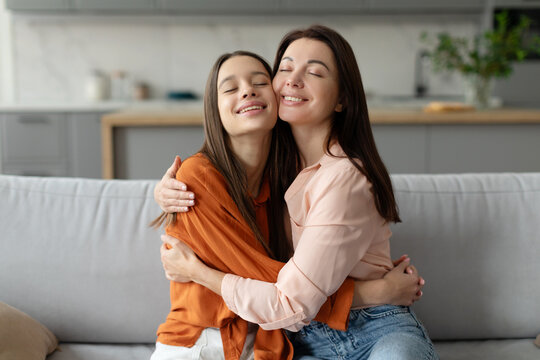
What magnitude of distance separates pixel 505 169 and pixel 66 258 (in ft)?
8.70

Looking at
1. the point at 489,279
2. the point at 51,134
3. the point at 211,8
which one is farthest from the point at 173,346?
the point at 211,8

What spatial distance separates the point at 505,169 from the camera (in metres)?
3.35

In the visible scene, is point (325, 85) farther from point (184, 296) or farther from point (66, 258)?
point (66, 258)

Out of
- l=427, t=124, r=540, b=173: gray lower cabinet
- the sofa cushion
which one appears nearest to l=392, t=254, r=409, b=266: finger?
the sofa cushion

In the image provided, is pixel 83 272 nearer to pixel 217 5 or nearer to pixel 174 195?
pixel 174 195

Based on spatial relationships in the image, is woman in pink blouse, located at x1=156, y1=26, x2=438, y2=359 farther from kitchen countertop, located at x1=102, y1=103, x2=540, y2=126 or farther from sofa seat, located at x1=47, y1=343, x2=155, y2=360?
kitchen countertop, located at x1=102, y1=103, x2=540, y2=126

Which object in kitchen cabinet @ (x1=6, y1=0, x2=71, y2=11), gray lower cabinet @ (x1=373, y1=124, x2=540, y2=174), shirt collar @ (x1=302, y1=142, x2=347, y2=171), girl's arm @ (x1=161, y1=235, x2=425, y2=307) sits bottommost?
girl's arm @ (x1=161, y1=235, x2=425, y2=307)

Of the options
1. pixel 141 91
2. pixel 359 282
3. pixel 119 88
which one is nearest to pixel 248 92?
pixel 359 282

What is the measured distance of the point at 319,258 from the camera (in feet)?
4.10

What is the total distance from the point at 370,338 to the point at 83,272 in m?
0.88

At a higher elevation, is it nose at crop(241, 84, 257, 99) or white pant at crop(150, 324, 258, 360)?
nose at crop(241, 84, 257, 99)

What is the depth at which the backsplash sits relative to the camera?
507 cm

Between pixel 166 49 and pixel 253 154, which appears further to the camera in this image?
pixel 166 49

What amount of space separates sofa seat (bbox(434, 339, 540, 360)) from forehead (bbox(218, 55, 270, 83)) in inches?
39.3
